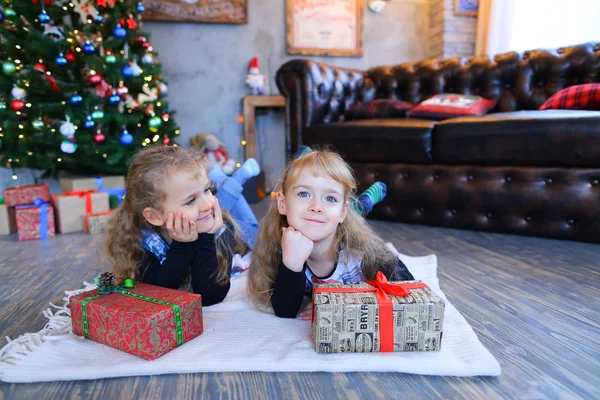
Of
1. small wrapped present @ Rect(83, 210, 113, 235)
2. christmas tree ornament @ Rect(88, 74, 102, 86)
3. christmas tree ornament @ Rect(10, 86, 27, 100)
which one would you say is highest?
christmas tree ornament @ Rect(88, 74, 102, 86)

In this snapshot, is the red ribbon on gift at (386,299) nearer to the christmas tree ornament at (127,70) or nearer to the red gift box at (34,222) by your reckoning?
the red gift box at (34,222)

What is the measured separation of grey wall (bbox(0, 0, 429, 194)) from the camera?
3.40m

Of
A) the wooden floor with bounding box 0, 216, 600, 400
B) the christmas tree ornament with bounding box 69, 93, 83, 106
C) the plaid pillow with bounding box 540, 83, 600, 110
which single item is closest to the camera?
the wooden floor with bounding box 0, 216, 600, 400

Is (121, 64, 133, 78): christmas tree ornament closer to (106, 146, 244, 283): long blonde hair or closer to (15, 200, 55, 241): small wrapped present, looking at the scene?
(15, 200, 55, 241): small wrapped present

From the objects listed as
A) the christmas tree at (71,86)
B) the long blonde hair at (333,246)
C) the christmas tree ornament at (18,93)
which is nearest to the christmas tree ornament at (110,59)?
the christmas tree at (71,86)

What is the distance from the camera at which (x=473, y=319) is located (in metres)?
1.04

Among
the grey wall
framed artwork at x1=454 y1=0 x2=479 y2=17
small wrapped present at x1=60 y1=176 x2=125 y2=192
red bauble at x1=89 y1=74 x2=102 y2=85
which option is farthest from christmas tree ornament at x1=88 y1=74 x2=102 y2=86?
framed artwork at x1=454 y1=0 x2=479 y2=17

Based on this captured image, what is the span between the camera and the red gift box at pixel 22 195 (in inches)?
81.6

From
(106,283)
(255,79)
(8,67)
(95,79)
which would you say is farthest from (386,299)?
(255,79)

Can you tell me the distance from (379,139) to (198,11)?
82.3 inches

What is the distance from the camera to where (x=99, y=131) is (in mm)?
2480

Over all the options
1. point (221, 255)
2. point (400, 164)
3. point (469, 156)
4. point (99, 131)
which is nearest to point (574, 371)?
point (221, 255)

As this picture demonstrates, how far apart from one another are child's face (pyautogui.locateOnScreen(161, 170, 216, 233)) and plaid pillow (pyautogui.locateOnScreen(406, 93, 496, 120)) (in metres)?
1.66

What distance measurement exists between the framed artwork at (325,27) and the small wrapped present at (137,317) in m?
3.00
